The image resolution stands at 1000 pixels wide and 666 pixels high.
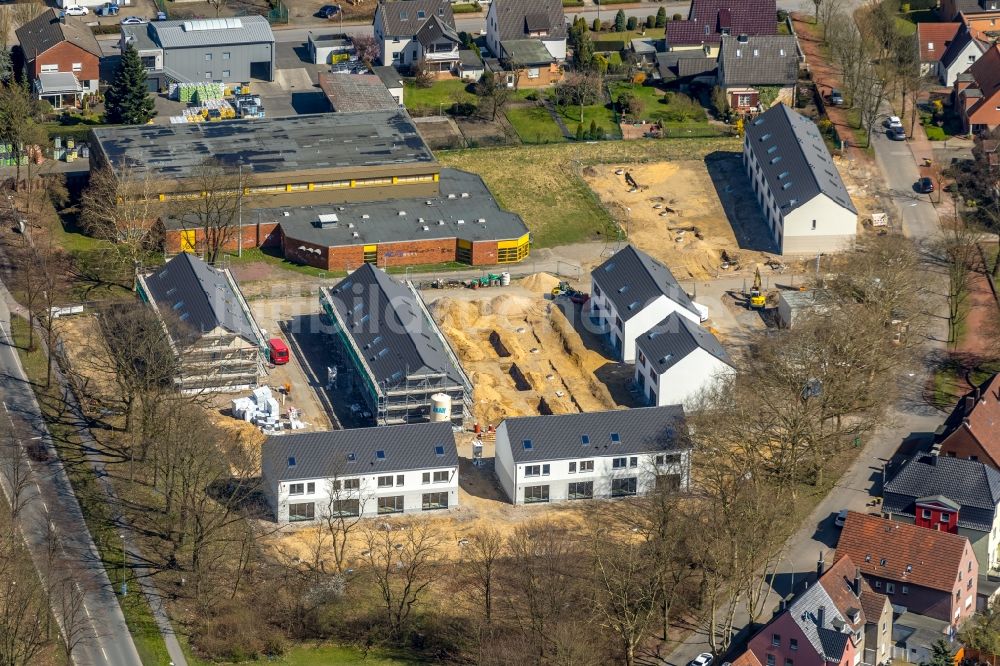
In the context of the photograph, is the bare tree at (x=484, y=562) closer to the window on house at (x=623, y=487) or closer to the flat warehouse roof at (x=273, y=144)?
the window on house at (x=623, y=487)

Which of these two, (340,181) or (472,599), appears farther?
(340,181)

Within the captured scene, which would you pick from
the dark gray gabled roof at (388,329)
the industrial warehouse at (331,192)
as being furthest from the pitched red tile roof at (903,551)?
the industrial warehouse at (331,192)

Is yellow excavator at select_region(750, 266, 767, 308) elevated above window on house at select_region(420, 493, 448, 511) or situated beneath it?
elevated above

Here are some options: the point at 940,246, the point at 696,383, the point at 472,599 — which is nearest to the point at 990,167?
the point at 940,246

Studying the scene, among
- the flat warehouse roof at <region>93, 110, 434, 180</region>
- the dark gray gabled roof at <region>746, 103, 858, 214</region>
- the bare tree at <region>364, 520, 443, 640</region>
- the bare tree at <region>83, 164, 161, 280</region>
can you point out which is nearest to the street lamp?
the bare tree at <region>364, 520, 443, 640</region>

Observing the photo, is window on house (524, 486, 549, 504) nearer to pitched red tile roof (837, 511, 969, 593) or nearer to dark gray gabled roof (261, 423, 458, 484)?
dark gray gabled roof (261, 423, 458, 484)

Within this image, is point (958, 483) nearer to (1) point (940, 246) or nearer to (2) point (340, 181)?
(1) point (940, 246)

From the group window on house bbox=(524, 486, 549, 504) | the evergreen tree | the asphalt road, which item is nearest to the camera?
the asphalt road
